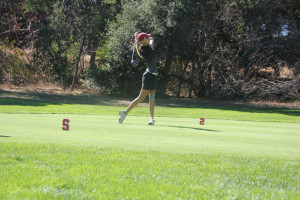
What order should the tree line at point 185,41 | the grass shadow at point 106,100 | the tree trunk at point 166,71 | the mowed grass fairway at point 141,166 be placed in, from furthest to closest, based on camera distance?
1. the tree trunk at point 166,71
2. the tree line at point 185,41
3. the grass shadow at point 106,100
4. the mowed grass fairway at point 141,166

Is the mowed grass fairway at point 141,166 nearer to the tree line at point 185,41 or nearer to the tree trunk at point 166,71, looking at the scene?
the tree line at point 185,41

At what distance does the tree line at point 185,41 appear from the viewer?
25562mm

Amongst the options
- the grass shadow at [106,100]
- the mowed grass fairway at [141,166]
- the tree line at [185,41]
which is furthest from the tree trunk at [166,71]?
the mowed grass fairway at [141,166]

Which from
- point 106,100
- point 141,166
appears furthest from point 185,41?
point 141,166

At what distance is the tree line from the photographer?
83.9 ft

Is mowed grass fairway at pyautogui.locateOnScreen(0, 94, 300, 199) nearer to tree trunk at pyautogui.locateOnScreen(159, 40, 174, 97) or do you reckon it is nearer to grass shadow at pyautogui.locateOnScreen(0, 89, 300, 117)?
grass shadow at pyautogui.locateOnScreen(0, 89, 300, 117)

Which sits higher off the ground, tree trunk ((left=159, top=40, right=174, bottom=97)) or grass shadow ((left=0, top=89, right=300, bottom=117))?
tree trunk ((left=159, top=40, right=174, bottom=97))

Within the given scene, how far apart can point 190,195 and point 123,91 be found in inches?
1008

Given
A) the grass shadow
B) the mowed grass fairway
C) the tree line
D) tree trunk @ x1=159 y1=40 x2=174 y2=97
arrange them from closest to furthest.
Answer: the mowed grass fairway → the grass shadow → the tree line → tree trunk @ x1=159 y1=40 x2=174 y2=97

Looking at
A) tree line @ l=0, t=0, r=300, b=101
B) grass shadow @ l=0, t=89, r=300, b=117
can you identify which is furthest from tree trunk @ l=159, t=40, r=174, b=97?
grass shadow @ l=0, t=89, r=300, b=117

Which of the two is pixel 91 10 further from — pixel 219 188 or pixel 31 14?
pixel 219 188

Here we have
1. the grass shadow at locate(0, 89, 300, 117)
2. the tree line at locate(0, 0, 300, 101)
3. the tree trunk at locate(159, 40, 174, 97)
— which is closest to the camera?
the grass shadow at locate(0, 89, 300, 117)

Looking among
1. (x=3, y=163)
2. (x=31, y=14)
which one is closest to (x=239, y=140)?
(x=3, y=163)

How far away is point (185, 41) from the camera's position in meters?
27.7
